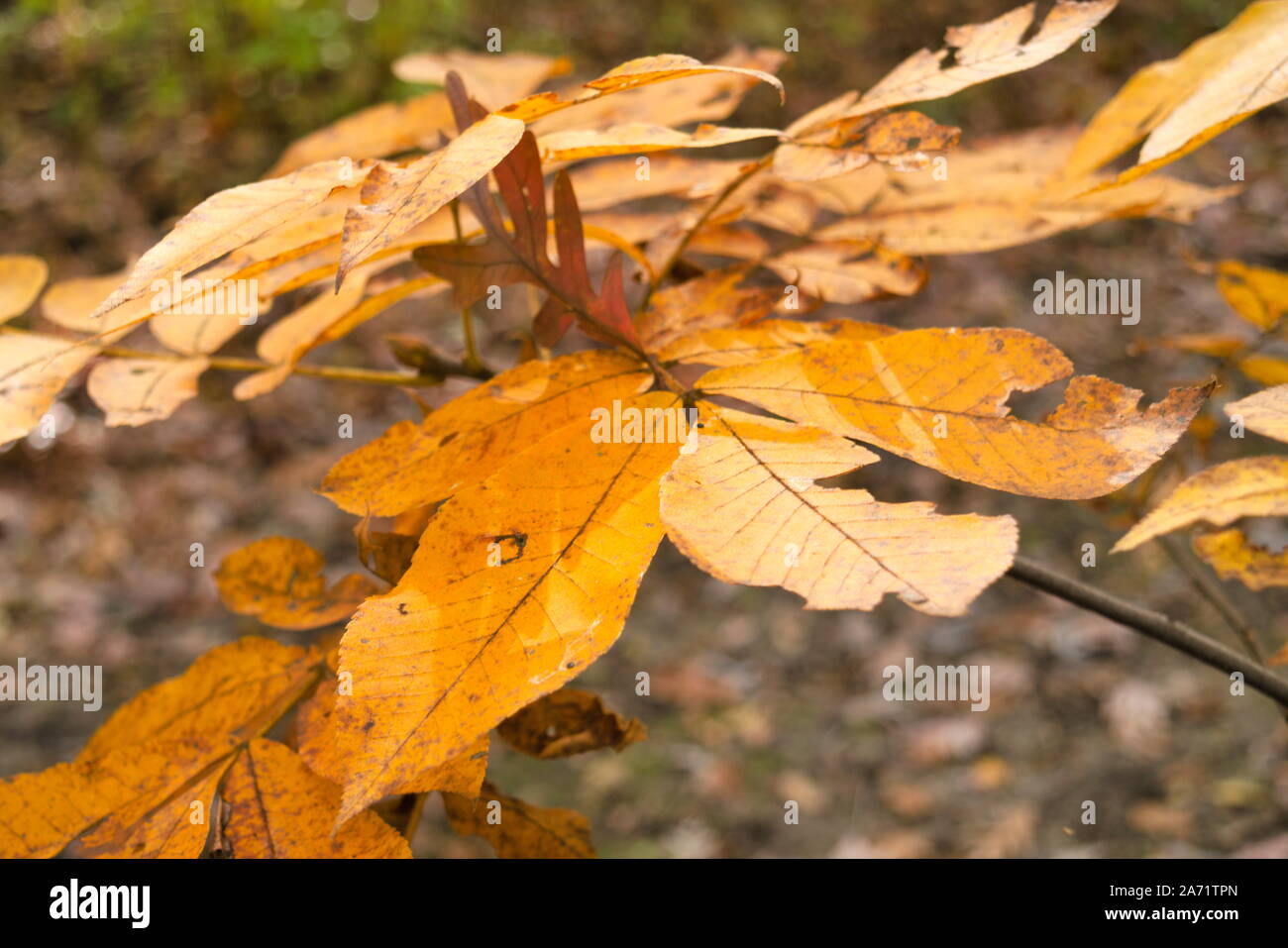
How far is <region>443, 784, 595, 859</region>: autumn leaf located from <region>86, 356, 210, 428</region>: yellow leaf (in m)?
0.32

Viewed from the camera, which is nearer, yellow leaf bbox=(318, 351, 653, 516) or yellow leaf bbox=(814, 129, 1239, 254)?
yellow leaf bbox=(318, 351, 653, 516)

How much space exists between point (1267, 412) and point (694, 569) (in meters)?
2.78

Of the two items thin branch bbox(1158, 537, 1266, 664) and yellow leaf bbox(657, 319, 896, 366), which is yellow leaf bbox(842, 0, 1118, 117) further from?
thin branch bbox(1158, 537, 1266, 664)

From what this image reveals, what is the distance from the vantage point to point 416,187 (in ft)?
1.37

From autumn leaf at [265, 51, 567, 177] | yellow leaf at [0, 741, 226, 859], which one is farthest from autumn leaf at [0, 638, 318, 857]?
autumn leaf at [265, 51, 567, 177]

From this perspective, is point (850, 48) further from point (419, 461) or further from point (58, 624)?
point (419, 461)

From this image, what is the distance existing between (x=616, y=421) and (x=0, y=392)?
39 cm

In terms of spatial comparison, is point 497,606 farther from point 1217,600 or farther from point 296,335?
point 1217,600

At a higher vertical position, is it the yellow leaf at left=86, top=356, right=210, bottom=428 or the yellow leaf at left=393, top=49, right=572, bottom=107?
the yellow leaf at left=393, top=49, right=572, bottom=107

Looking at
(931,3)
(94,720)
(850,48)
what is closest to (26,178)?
(94,720)

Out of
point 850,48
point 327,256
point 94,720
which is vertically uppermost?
point 850,48

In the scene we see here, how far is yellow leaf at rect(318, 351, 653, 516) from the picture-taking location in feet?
1.63

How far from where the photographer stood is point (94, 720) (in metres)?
2.74
